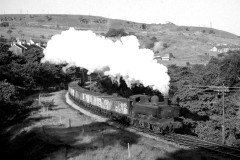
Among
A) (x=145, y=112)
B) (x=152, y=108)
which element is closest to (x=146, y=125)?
(x=145, y=112)

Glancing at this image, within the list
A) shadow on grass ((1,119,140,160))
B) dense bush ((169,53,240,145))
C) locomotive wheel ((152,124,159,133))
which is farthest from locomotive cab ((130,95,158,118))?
dense bush ((169,53,240,145))

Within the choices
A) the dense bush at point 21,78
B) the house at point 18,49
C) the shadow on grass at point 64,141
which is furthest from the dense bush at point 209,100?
the house at point 18,49

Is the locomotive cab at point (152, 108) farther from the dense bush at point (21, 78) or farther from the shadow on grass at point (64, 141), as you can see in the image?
the dense bush at point (21, 78)

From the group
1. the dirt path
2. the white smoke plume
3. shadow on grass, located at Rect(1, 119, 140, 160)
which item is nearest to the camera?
the dirt path

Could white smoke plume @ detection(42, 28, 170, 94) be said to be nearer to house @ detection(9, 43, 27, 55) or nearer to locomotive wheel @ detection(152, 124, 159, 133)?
locomotive wheel @ detection(152, 124, 159, 133)

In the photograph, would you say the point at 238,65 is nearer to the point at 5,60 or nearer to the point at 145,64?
the point at 145,64

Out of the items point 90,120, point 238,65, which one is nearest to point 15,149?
point 90,120
